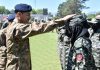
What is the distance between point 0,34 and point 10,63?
0.52 m

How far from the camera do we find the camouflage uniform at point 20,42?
5.71m

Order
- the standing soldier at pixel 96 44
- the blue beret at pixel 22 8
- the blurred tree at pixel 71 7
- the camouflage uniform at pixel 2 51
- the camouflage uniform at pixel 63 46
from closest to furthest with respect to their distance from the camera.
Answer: the blue beret at pixel 22 8
the camouflage uniform at pixel 2 51
the standing soldier at pixel 96 44
the camouflage uniform at pixel 63 46
the blurred tree at pixel 71 7

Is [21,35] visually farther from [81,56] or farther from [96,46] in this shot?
[96,46]

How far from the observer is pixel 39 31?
5.69 m

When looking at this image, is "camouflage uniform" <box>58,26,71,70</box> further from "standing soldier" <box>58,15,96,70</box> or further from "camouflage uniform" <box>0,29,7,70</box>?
"standing soldier" <box>58,15,96,70</box>

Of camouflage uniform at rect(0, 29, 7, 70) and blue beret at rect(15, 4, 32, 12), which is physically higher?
blue beret at rect(15, 4, 32, 12)

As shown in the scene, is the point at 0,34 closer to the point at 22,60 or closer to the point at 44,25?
the point at 22,60

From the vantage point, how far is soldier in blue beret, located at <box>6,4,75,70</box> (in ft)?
18.7

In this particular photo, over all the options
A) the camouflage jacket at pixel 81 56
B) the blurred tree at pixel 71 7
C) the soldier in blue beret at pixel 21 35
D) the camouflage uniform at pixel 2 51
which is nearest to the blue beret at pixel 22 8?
the soldier in blue beret at pixel 21 35

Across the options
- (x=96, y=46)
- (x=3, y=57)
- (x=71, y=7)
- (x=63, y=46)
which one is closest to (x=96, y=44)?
(x=96, y=46)

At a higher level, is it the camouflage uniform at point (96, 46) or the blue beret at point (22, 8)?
the blue beret at point (22, 8)

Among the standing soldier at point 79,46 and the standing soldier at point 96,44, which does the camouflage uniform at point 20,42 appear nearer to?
the standing soldier at point 79,46

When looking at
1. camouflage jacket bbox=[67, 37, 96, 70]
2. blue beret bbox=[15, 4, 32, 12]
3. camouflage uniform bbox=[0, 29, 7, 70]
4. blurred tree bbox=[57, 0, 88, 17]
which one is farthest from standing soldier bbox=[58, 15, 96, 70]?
blurred tree bbox=[57, 0, 88, 17]

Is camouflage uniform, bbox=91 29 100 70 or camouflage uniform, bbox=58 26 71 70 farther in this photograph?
camouflage uniform, bbox=58 26 71 70
